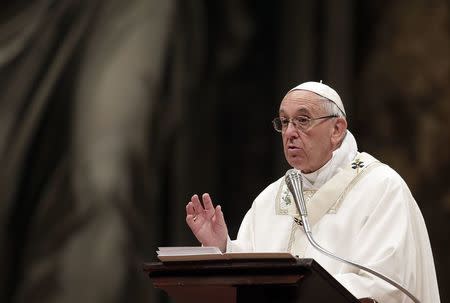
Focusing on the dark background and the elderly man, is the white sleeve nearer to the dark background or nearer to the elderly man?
the elderly man

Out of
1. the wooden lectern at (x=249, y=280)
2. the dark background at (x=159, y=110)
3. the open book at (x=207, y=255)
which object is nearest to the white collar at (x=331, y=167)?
the wooden lectern at (x=249, y=280)

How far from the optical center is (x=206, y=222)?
417cm

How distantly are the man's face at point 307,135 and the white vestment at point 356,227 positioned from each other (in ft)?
0.22

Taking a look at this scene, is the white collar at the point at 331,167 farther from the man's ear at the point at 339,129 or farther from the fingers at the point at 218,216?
the fingers at the point at 218,216

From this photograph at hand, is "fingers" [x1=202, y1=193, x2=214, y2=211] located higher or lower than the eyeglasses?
lower

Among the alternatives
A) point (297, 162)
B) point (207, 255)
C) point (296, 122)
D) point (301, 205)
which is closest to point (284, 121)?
point (296, 122)

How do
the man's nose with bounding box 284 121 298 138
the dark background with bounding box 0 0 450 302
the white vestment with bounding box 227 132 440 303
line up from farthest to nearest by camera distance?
the dark background with bounding box 0 0 450 302 → the man's nose with bounding box 284 121 298 138 → the white vestment with bounding box 227 132 440 303

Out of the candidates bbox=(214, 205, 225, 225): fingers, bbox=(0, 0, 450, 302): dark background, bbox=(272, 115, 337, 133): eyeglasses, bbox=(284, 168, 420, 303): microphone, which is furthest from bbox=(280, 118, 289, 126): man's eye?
bbox=(0, 0, 450, 302): dark background

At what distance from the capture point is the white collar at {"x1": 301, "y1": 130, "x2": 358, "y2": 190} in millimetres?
4562

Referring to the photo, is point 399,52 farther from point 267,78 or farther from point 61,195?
point 61,195

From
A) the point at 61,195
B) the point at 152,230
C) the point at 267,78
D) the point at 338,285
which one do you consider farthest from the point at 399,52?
the point at 338,285

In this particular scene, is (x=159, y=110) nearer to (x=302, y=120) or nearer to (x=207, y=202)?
(x=302, y=120)

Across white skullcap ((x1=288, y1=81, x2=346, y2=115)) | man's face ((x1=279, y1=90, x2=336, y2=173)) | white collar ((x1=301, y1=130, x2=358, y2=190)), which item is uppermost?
white skullcap ((x1=288, y1=81, x2=346, y2=115))

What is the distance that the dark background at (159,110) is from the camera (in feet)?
22.7
